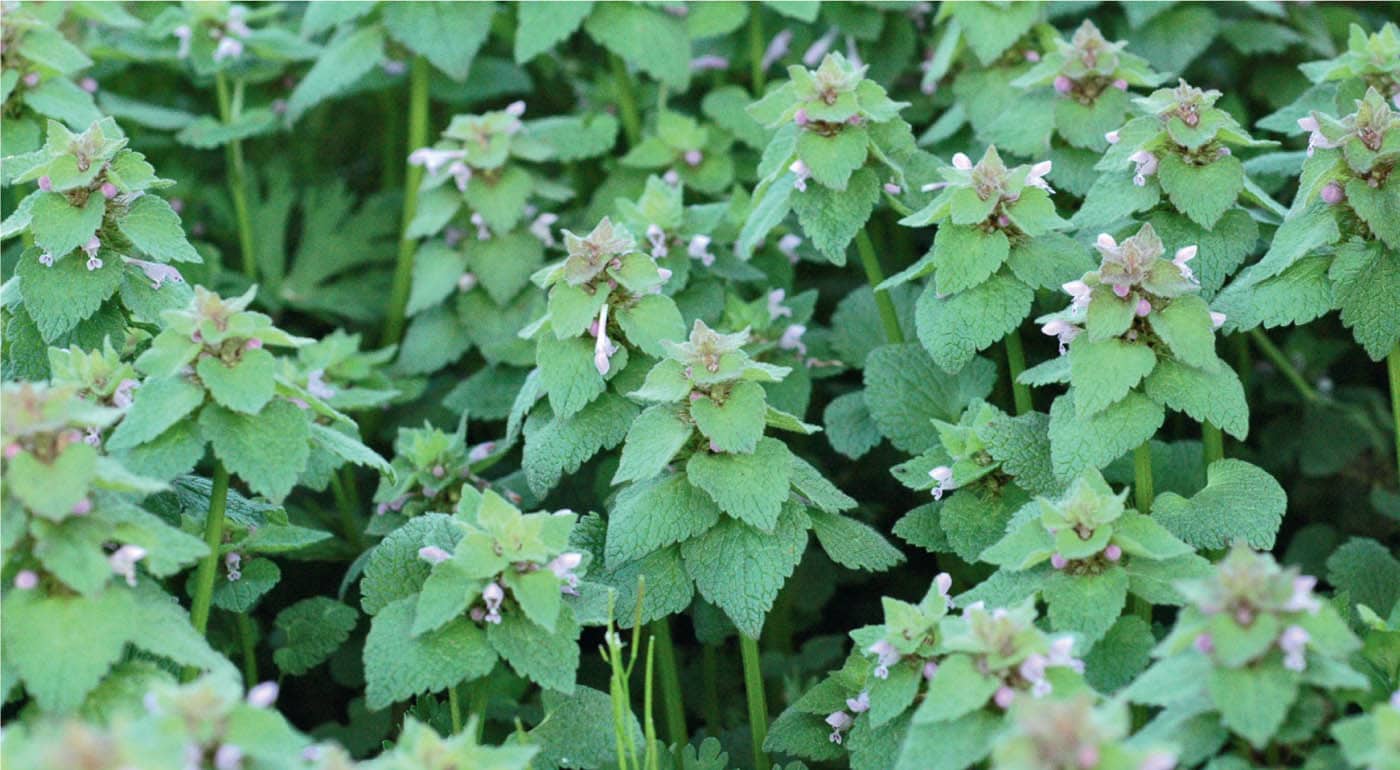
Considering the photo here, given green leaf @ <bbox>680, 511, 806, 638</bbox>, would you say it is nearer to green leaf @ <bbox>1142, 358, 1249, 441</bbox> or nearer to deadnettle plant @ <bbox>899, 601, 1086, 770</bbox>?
deadnettle plant @ <bbox>899, 601, 1086, 770</bbox>

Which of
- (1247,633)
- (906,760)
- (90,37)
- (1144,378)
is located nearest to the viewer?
(1247,633)

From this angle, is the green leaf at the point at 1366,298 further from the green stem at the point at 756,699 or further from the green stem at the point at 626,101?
the green stem at the point at 626,101

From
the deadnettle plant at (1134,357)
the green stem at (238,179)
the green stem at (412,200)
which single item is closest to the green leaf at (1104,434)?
the deadnettle plant at (1134,357)

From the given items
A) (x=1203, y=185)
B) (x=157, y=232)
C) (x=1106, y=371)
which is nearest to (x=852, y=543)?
(x=1106, y=371)

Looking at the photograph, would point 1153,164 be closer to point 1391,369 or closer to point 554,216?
point 1391,369

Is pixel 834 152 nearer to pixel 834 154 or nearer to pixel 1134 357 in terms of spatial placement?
pixel 834 154

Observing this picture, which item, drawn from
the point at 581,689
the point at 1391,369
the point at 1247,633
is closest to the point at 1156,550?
the point at 1247,633
